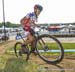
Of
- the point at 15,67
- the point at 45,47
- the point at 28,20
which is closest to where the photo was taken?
the point at 15,67

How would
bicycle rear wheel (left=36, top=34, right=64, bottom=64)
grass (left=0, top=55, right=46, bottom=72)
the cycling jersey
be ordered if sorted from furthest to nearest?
the cycling jersey, bicycle rear wheel (left=36, top=34, right=64, bottom=64), grass (left=0, top=55, right=46, bottom=72)

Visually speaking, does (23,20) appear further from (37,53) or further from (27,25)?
(37,53)

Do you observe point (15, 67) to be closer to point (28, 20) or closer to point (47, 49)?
point (47, 49)

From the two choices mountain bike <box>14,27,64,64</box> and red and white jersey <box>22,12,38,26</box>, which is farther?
red and white jersey <box>22,12,38,26</box>

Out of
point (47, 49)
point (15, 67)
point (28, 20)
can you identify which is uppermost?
point (28, 20)

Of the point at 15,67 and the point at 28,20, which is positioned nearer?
the point at 15,67

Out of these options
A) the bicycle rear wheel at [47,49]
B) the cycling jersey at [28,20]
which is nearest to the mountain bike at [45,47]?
the bicycle rear wheel at [47,49]

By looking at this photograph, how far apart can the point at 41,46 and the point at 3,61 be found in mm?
1069

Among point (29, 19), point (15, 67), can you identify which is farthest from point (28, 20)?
point (15, 67)

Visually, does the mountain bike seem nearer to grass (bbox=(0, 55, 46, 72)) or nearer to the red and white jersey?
the red and white jersey

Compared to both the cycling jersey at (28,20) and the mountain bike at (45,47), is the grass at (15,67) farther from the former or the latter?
the cycling jersey at (28,20)

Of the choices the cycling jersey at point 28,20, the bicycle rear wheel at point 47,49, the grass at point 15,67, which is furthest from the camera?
the cycling jersey at point 28,20

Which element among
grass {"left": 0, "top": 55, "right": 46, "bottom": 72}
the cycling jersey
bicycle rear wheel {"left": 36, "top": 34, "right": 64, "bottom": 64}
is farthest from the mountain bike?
grass {"left": 0, "top": 55, "right": 46, "bottom": 72}

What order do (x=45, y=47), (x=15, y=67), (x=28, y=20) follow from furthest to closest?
(x=28, y=20), (x=45, y=47), (x=15, y=67)
